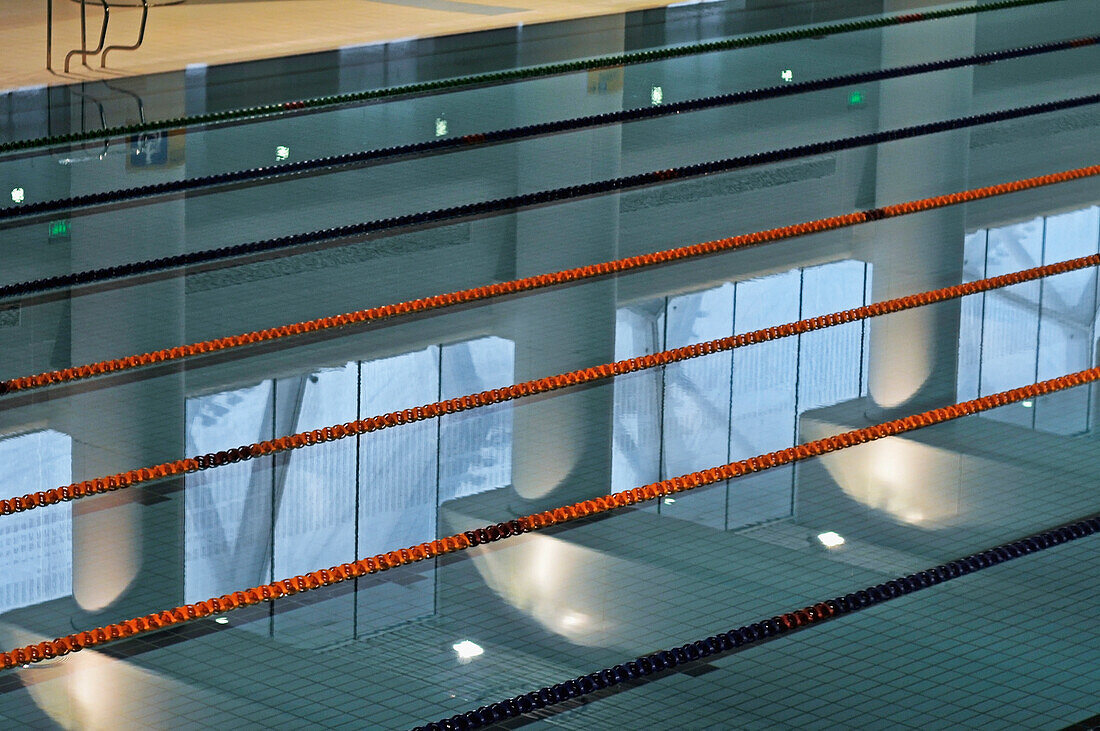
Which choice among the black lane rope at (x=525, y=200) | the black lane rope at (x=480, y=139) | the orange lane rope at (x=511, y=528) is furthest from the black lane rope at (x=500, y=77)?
the orange lane rope at (x=511, y=528)

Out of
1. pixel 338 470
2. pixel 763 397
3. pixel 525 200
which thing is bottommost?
pixel 338 470

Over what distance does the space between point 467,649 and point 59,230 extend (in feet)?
10.9

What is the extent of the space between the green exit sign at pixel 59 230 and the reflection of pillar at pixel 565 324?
4.99 feet

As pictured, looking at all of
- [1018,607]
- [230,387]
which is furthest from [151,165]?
[1018,607]

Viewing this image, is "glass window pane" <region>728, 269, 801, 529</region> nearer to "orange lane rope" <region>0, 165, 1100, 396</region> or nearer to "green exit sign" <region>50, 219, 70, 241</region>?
"orange lane rope" <region>0, 165, 1100, 396</region>

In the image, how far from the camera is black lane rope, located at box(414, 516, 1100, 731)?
325 centimetres

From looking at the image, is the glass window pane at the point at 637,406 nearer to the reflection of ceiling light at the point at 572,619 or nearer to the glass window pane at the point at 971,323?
the reflection of ceiling light at the point at 572,619

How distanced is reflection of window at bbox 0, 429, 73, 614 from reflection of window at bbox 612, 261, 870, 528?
126cm

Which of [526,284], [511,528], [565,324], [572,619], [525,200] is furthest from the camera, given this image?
[525,200]

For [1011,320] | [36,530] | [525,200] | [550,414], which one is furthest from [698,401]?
[525,200]

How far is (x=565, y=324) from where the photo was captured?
5410 millimetres

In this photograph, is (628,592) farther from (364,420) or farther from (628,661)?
(364,420)

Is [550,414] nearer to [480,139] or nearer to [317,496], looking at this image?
[317,496]

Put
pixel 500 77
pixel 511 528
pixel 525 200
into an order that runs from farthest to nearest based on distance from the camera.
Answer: pixel 500 77 < pixel 525 200 < pixel 511 528
